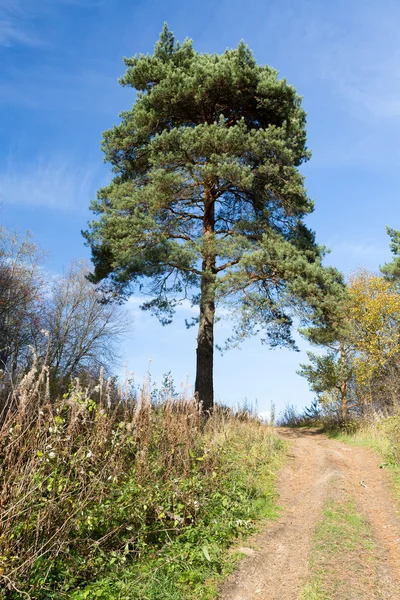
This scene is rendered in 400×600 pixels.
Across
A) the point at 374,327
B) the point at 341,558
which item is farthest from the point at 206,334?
the point at 341,558

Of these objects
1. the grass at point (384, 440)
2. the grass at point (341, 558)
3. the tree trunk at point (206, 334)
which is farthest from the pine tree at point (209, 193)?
the grass at point (341, 558)

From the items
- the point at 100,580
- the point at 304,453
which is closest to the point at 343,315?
the point at 304,453

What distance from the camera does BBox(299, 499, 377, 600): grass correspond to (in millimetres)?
4449

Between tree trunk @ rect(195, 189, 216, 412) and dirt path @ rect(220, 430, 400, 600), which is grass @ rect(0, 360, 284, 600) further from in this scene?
tree trunk @ rect(195, 189, 216, 412)

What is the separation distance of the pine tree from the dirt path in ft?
13.7

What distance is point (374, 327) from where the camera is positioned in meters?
16.7

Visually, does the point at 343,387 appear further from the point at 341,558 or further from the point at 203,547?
the point at 203,547

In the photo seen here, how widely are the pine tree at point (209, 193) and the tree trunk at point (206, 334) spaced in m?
0.03

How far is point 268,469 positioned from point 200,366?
4.97m

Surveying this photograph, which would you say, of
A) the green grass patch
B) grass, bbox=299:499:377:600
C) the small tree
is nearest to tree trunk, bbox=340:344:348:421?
the small tree

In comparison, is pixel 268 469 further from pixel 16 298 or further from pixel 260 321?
pixel 16 298

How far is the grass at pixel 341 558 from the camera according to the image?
4449mm

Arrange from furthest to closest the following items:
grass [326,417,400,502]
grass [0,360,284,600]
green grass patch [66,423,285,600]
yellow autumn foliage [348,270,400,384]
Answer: yellow autumn foliage [348,270,400,384], grass [326,417,400,502], green grass patch [66,423,285,600], grass [0,360,284,600]

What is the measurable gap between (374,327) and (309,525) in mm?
11970
